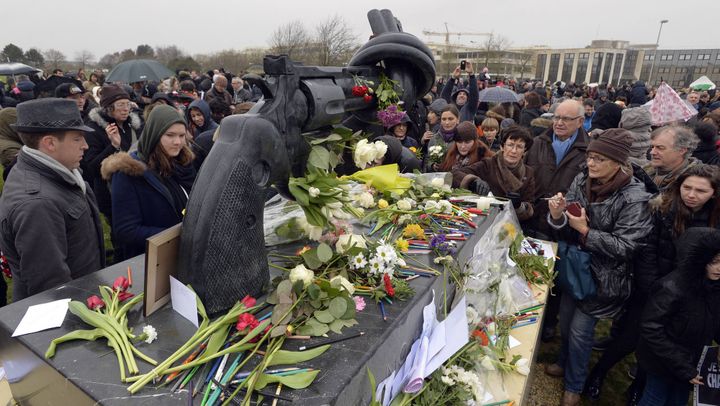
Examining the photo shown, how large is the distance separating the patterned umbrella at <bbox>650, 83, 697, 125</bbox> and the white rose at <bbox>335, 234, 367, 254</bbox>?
4.49m

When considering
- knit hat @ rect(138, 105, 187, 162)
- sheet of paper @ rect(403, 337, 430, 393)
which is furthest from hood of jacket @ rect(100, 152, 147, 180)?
sheet of paper @ rect(403, 337, 430, 393)

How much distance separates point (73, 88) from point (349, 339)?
5.98 m

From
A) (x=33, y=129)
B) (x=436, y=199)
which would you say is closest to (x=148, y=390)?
(x=33, y=129)

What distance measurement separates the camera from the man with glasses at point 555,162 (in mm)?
3721

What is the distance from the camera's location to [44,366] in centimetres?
128

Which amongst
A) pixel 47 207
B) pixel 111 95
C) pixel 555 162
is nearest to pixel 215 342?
pixel 47 207

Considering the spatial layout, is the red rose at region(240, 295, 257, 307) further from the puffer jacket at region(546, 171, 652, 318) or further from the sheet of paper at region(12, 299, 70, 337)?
the puffer jacket at region(546, 171, 652, 318)

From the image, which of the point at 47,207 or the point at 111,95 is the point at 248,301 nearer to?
the point at 47,207

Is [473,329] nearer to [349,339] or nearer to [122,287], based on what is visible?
[349,339]

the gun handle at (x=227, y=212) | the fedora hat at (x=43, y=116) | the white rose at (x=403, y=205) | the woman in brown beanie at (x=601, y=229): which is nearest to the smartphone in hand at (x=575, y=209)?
the woman in brown beanie at (x=601, y=229)

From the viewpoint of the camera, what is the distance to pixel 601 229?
280cm

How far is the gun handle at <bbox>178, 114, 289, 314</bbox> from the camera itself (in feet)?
4.60

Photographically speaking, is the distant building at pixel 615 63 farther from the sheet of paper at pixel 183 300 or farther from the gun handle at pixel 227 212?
the sheet of paper at pixel 183 300

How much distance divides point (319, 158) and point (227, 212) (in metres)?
0.47
